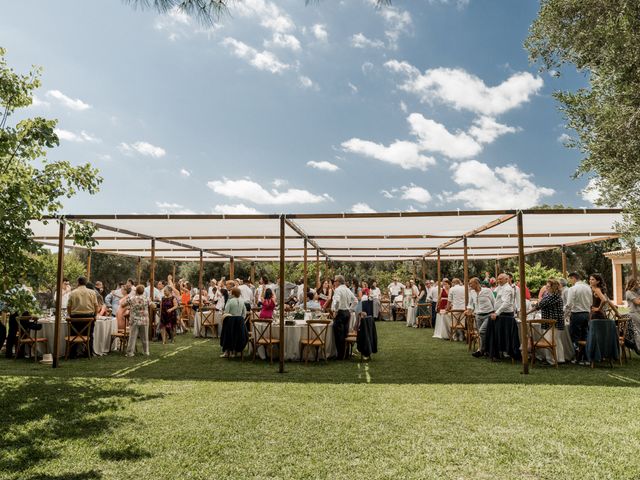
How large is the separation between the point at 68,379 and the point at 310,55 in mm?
8562

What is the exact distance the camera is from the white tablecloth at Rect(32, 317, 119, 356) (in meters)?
8.96

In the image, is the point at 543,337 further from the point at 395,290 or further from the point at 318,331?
the point at 395,290

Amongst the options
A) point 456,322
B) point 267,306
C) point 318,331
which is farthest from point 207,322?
point 456,322

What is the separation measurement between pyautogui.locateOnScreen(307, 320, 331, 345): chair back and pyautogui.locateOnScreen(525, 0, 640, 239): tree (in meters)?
5.71

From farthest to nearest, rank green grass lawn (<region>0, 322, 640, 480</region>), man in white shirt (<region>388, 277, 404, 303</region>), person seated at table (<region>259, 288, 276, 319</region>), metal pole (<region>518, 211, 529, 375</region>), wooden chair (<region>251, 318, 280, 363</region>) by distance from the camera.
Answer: man in white shirt (<region>388, 277, 404, 303</region>) → person seated at table (<region>259, 288, 276, 319</region>) → wooden chair (<region>251, 318, 280, 363</region>) → metal pole (<region>518, 211, 529, 375</region>) → green grass lawn (<region>0, 322, 640, 480</region>)

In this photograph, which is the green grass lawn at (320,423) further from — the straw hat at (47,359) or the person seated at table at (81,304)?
the person seated at table at (81,304)

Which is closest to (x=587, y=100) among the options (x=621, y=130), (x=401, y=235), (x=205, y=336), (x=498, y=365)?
(x=621, y=130)

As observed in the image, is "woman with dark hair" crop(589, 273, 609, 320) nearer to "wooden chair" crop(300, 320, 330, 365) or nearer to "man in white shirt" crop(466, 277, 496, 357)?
"man in white shirt" crop(466, 277, 496, 357)

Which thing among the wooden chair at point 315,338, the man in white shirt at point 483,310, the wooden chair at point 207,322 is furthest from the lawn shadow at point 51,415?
the man in white shirt at point 483,310

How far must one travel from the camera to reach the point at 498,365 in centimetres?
813

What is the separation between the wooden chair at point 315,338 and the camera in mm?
8320

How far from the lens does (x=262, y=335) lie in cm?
871

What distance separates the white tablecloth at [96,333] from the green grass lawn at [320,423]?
113cm

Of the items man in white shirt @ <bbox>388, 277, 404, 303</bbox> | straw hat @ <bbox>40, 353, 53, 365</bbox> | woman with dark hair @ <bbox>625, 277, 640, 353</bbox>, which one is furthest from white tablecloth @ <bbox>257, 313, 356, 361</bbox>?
man in white shirt @ <bbox>388, 277, 404, 303</bbox>
